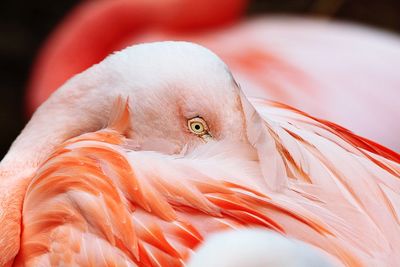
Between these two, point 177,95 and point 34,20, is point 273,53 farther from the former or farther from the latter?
point 34,20

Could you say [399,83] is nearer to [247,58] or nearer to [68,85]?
[247,58]

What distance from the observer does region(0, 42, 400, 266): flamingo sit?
4.79 feet

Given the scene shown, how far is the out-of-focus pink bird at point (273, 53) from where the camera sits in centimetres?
289

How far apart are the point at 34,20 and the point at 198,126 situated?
3.77 metres

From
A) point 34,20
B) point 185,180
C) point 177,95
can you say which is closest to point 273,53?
point 177,95

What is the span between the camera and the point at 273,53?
3.16 m

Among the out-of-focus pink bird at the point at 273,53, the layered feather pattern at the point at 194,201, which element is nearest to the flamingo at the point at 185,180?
the layered feather pattern at the point at 194,201

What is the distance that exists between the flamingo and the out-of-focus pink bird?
1.19m

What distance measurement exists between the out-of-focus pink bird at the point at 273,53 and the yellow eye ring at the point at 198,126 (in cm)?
125

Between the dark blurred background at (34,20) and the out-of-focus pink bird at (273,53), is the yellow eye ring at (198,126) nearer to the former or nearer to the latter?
the out-of-focus pink bird at (273,53)

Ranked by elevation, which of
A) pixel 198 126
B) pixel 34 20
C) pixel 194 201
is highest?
pixel 34 20

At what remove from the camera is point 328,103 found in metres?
2.85

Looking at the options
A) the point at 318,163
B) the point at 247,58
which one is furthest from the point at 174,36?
the point at 318,163

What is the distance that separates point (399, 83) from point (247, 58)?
0.51 meters
